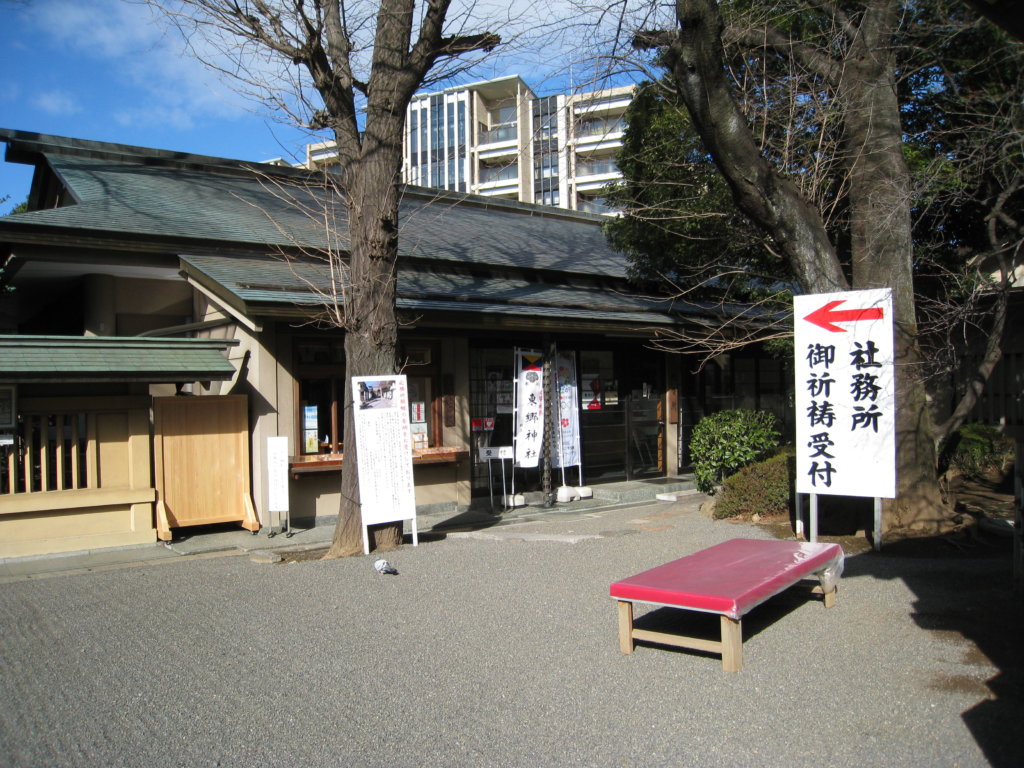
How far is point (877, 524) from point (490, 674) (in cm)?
485

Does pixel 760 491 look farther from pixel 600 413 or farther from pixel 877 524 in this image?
pixel 600 413

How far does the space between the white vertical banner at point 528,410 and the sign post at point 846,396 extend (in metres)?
4.77

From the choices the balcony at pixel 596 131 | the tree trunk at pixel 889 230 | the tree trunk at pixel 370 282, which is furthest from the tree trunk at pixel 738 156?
the tree trunk at pixel 370 282

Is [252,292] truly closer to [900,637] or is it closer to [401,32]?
[401,32]

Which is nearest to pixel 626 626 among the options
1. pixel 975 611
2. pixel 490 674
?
pixel 490 674

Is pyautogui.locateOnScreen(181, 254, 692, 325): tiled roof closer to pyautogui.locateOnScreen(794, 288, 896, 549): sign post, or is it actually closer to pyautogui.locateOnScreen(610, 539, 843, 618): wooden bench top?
pyautogui.locateOnScreen(794, 288, 896, 549): sign post

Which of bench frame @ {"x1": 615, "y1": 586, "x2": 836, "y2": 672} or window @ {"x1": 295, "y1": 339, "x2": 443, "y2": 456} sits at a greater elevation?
window @ {"x1": 295, "y1": 339, "x2": 443, "y2": 456}

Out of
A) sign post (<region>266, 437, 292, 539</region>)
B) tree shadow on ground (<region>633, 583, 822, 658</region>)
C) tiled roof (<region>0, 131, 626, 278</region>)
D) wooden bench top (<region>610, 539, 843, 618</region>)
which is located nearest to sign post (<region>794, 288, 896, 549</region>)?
tree shadow on ground (<region>633, 583, 822, 658</region>)

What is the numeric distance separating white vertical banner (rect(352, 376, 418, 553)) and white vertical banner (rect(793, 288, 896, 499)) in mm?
4203

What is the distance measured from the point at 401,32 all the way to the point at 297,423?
5093mm

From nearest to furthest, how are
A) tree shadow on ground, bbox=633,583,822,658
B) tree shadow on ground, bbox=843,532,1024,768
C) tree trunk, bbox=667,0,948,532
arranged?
tree shadow on ground, bbox=843,532,1024,768, tree shadow on ground, bbox=633,583,822,658, tree trunk, bbox=667,0,948,532

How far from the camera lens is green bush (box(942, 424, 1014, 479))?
11523 mm

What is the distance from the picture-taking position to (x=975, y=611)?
19.7 ft

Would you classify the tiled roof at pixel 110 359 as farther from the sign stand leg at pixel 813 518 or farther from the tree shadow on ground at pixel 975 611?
the tree shadow on ground at pixel 975 611
